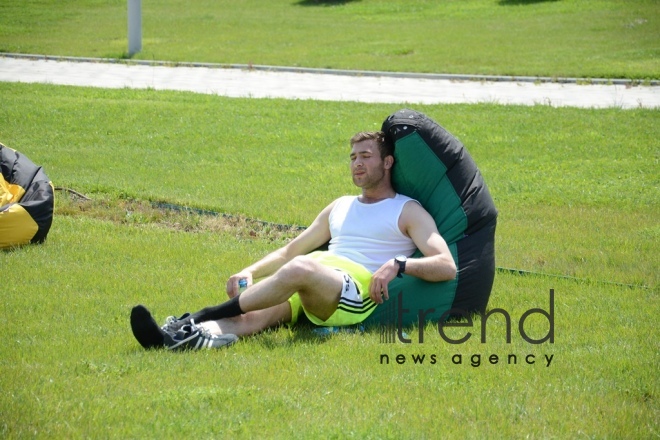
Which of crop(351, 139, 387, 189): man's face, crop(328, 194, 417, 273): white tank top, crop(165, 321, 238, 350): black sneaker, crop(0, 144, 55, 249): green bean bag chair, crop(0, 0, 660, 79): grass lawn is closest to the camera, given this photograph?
crop(165, 321, 238, 350): black sneaker

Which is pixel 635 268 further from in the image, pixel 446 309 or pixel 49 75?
pixel 49 75

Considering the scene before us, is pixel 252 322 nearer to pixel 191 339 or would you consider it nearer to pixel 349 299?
pixel 191 339

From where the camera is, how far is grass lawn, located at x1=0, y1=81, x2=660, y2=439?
4.94 meters

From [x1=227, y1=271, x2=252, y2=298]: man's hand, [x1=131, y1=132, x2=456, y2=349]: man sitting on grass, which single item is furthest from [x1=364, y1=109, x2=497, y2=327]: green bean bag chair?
A: [x1=227, y1=271, x2=252, y2=298]: man's hand

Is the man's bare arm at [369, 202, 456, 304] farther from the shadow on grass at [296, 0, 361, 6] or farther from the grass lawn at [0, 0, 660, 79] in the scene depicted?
the shadow on grass at [296, 0, 361, 6]

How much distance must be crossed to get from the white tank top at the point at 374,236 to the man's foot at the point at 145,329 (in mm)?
1569

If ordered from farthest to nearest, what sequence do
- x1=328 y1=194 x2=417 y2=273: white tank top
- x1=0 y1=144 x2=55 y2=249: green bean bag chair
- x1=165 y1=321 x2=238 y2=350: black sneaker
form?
1. x1=0 y1=144 x2=55 y2=249: green bean bag chair
2. x1=328 y1=194 x2=417 y2=273: white tank top
3. x1=165 y1=321 x2=238 y2=350: black sneaker

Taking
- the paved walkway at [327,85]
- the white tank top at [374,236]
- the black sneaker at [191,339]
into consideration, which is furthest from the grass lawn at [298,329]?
the paved walkway at [327,85]

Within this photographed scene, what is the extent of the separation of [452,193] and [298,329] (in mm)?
1620

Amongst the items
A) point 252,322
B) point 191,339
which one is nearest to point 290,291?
point 252,322

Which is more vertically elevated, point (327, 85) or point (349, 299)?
point (349, 299)

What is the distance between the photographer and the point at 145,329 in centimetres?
593

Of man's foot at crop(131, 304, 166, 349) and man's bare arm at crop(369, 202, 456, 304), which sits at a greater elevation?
man's bare arm at crop(369, 202, 456, 304)

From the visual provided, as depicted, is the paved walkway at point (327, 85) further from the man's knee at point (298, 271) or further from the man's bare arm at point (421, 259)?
the man's knee at point (298, 271)
